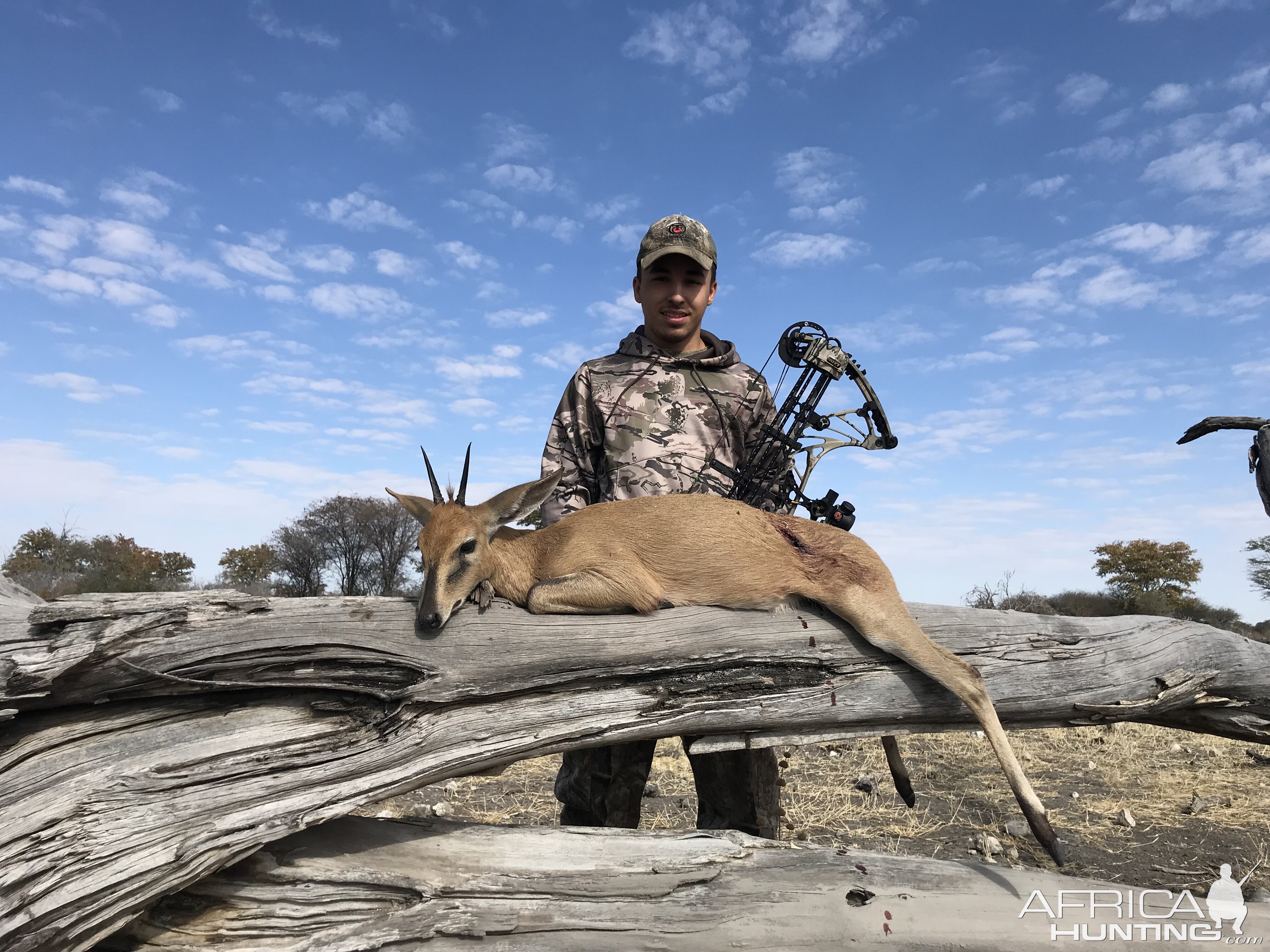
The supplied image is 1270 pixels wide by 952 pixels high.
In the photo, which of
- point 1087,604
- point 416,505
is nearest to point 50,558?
point 416,505

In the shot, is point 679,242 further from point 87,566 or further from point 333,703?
point 87,566

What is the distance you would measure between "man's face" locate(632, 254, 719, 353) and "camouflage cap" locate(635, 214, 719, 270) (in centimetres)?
7

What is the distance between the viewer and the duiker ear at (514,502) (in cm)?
476

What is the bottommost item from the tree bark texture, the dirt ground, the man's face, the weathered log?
the dirt ground

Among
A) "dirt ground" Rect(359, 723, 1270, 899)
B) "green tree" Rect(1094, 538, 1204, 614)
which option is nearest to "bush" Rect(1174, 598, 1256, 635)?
"green tree" Rect(1094, 538, 1204, 614)

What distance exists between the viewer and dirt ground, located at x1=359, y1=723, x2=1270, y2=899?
6344 mm

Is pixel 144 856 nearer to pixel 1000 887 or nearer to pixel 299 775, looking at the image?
pixel 299 775

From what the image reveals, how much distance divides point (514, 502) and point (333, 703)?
155 centimetres

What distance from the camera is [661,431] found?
5664mm

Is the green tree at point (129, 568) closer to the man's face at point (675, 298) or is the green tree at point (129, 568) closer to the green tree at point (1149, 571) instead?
the man's face at point (675, 298)

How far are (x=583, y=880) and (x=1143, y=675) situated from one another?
339 cm

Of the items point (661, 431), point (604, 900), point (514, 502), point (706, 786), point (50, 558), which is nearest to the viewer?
point (604, 900)

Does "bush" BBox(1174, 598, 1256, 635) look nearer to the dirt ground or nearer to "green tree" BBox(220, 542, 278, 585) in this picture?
the dirt ground

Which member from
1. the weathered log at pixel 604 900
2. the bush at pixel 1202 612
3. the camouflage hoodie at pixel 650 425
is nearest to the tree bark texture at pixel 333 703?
the weathered log at pixel 604 900
